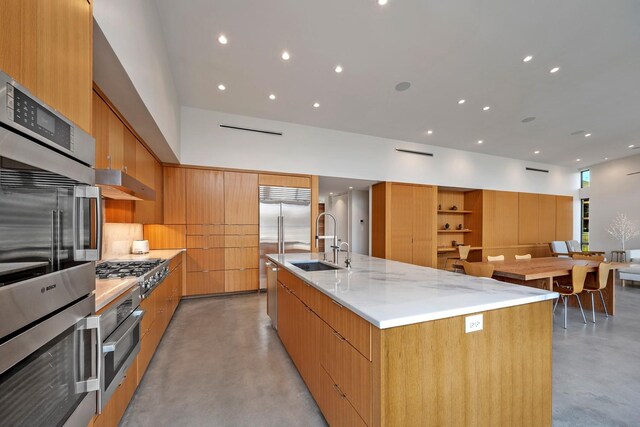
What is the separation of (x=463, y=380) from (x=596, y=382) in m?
1.94

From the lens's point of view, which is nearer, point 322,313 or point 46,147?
point 46,147

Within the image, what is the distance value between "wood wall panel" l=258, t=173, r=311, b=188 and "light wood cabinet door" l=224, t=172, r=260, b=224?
155mm

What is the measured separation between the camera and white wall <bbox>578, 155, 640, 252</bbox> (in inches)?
303

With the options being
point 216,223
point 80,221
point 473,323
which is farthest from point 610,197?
point 80,221

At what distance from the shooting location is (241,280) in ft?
16.0

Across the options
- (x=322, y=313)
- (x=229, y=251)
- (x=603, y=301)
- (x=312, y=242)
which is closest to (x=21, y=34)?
(x=322, y=313)

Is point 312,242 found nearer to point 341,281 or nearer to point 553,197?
point 341,281

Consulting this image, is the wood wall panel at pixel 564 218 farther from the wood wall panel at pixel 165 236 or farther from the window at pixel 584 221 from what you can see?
the wood wall panel at pixel 165 236

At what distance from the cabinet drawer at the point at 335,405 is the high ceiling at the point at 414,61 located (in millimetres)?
3325

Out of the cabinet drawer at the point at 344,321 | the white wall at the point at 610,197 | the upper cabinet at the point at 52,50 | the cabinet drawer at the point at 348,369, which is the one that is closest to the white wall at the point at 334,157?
the white wall at the point at 610,197

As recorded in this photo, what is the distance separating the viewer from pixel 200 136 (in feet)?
15.3

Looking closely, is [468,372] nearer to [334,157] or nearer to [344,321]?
[344,321]

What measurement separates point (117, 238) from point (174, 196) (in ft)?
4.29

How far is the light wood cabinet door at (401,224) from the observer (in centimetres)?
621
